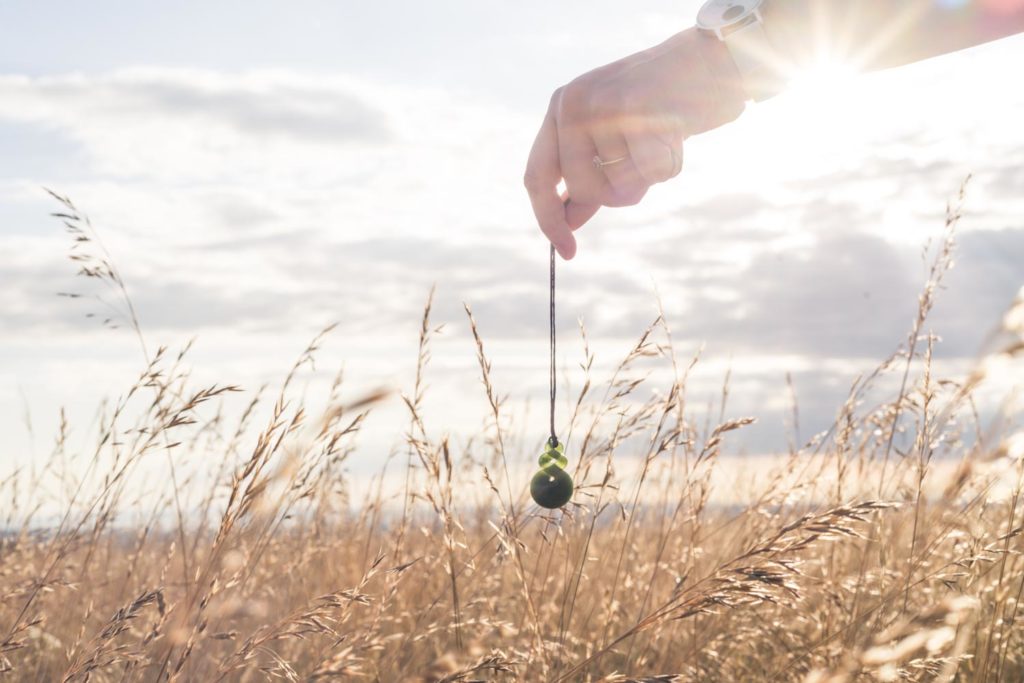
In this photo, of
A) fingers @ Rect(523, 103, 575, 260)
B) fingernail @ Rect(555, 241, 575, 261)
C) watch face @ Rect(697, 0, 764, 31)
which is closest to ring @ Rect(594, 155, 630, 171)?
fingers @ Rect(523, 103, 575, 260)

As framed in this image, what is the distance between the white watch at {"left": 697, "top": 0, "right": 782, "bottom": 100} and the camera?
5.66ft

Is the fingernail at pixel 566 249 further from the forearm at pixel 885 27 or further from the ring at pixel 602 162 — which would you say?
the forearm at pixel 885 27

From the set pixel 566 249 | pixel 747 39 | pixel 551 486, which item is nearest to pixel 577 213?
pixel 566 249

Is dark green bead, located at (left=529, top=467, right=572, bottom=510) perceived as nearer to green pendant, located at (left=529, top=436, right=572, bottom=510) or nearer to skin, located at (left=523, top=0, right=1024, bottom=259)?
green pendant, located at (left=529, top=436, right=572, bottom=510)

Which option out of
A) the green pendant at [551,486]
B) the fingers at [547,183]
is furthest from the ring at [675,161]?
the green pendant at [551,486]

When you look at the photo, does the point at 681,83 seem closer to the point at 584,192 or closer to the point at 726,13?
the point at 726,13

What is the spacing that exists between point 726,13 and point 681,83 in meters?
0.17

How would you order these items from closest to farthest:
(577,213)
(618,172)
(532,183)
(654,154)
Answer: (654,154)
(618,172)
(532,183)
(577,213)

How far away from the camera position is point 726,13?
67.9 inches

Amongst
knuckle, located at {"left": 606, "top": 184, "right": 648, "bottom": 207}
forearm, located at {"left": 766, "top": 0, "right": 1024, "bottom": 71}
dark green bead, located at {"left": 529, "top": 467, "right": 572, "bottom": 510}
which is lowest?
dark green bead, located at {"left": 529, "top": 467, "right": 572, "bottom": 510}

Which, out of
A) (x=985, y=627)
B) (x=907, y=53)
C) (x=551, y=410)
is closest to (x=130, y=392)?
(x=551, y=410)

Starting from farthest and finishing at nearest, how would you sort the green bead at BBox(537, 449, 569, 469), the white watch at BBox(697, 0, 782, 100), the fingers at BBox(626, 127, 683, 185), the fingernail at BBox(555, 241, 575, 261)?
the green bead at BBox(537, 449, 569, 469)
the fingernail at BBox(555, 241, 575, 261)
the white watch at BBox(697, 0, 782, 100)
the fingers at BBox(626, 127, 683, 185)

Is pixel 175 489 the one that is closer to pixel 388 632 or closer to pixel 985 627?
pixel 388 632

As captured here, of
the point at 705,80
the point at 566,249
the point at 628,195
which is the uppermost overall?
the point at 705,80
